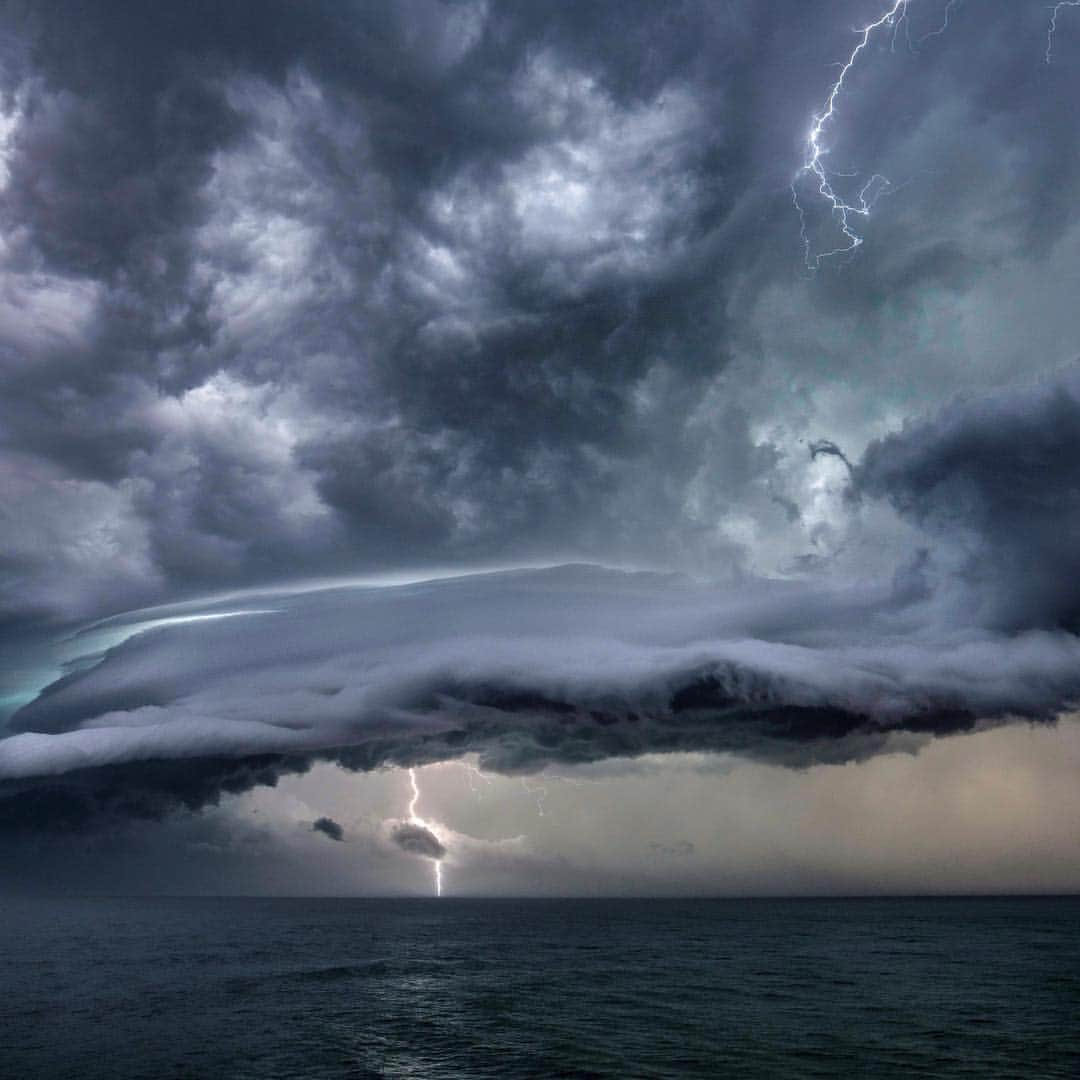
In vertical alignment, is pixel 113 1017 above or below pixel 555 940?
above

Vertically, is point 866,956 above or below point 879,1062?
below

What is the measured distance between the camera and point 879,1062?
5938 cm

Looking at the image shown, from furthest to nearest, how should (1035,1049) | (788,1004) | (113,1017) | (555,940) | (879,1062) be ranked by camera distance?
(555,940)
(788,1004)
(113,1017)
(1035,1049)
(879,1062)

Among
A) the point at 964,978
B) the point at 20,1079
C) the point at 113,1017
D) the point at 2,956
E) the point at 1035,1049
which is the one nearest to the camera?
the point at 20,1079

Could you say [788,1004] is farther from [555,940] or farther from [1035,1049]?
[555,940]

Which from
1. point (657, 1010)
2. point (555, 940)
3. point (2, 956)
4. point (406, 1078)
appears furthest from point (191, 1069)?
point (555, 940)

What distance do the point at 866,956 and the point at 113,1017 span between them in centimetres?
11575

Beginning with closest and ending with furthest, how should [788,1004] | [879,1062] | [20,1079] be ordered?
[20,1079], [879,1062], [788,1004]

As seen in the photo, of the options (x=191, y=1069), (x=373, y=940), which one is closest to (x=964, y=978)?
(x=191, y=1069)

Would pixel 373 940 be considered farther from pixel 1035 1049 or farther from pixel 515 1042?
pixel 1035 1049

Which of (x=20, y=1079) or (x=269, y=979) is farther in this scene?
(x=269, y=979)

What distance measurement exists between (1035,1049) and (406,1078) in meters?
45.3

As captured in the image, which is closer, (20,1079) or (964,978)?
(20,1079)

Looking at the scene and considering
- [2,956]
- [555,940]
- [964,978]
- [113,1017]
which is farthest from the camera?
[555,940]
